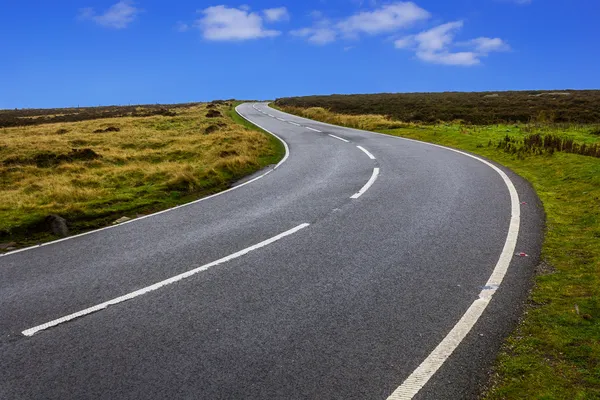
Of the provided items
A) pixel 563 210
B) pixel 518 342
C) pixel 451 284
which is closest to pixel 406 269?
pixel 451 284

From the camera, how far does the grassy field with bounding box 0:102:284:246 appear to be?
33.1 feet

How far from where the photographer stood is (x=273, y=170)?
14.7 m

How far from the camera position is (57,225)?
8961mm

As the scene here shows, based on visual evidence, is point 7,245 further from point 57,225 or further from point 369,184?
point 369,184

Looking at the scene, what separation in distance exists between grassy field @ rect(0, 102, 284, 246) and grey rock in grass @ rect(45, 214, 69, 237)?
0.43 feet

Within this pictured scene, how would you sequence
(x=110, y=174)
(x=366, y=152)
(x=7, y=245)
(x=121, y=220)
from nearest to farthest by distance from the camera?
(x=7, y=245), (x=121, y=220), (x=110, y=174), (x=366, y=152)

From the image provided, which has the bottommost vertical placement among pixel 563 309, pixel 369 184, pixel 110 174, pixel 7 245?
pixel 7 245

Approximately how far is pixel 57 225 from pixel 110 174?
6.94m

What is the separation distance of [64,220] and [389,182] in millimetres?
7702

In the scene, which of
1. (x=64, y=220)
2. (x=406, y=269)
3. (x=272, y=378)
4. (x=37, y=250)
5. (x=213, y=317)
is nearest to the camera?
(x=272, y=378)

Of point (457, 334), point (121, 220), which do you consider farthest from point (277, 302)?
point (121, 220)

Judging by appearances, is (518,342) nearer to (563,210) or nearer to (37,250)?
(563,210)

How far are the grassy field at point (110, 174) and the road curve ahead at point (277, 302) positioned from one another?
2.00 m

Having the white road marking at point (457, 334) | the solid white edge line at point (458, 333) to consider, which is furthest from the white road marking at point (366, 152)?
the white road marking at point (457, 334)
